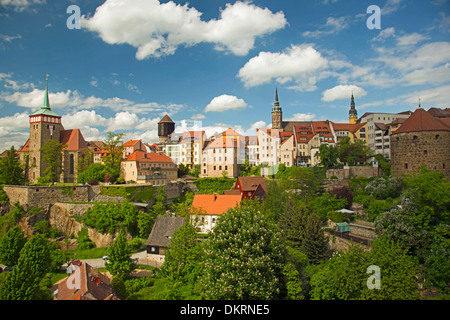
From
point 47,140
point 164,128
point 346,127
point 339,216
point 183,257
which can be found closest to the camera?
point 183,257

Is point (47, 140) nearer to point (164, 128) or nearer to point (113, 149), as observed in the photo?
point (113, 149)

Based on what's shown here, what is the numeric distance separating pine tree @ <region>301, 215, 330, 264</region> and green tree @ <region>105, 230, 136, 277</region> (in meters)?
14.9

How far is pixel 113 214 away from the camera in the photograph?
3362cm

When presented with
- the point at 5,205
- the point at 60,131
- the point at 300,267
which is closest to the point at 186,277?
the point at 300,267

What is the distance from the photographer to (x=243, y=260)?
658 inches

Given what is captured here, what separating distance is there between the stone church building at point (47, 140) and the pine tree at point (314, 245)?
39403mm

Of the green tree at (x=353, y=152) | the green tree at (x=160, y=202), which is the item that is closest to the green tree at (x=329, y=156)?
the green tree at (x=353, y=152)

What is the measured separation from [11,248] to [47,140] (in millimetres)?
24500

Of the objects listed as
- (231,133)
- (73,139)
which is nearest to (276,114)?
(231,133)

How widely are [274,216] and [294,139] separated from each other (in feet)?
104

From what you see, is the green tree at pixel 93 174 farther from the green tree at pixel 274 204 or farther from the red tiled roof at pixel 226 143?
the green tree at pixel 274 204

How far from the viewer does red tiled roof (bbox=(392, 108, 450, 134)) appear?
35.2 m
